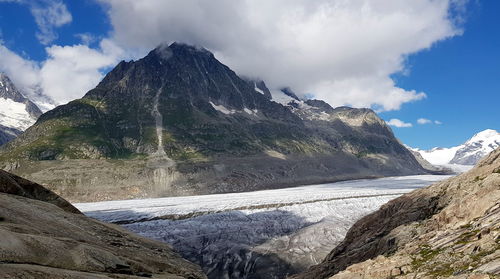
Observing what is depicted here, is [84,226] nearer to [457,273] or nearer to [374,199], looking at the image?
[457,273]

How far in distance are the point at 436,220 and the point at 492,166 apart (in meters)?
9.16

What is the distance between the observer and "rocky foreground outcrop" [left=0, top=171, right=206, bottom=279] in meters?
22.8

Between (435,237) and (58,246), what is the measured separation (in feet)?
98.4

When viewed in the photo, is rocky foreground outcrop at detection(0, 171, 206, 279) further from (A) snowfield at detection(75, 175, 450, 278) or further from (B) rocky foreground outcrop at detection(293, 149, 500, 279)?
(A) snowfield at detection(75, 175, 450, 278)

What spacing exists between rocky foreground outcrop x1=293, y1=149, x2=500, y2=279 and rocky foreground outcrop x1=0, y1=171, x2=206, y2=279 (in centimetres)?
1860

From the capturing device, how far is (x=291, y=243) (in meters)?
86.4

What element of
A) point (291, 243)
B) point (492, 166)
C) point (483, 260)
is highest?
point (492, 166)

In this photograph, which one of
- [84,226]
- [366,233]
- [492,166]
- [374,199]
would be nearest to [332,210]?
[374,199]

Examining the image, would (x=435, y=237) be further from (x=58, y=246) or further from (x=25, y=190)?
(x=25, y=190)

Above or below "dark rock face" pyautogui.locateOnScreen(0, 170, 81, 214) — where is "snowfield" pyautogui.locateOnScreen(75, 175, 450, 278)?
below

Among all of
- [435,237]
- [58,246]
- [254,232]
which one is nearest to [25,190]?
→ [58,246]

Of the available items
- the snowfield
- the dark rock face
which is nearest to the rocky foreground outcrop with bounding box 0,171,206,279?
the dark rock face

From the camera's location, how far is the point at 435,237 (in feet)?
114

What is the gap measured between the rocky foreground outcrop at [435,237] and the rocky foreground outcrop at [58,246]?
18.6 m
